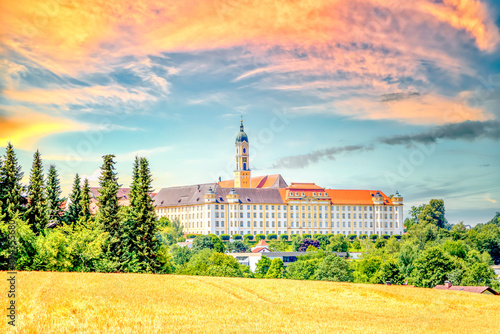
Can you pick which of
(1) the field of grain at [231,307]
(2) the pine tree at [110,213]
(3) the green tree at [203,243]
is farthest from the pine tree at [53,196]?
(3) the green tree at [203,243]

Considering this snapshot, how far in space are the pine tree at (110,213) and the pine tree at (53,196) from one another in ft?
44.5

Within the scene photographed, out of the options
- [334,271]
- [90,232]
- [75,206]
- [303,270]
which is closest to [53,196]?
[75,206]

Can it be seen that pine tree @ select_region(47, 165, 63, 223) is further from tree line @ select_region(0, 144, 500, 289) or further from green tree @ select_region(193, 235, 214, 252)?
green tree @ select_region(193, 235, 214, 252)

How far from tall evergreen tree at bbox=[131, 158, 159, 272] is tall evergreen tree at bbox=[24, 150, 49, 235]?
13.0 m

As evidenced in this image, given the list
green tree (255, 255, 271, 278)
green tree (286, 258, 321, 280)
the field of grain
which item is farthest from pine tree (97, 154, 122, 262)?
green tree (255, 255, 271, 278)

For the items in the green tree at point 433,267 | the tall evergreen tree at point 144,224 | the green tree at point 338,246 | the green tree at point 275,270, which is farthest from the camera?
the green tree at point 338,246

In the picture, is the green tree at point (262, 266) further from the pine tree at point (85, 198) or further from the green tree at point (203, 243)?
the pine tree at point (85, 198)

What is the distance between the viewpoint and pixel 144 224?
6931cm

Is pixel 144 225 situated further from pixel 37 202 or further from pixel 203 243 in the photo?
pixel 203 243

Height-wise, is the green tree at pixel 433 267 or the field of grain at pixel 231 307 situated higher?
the field of grain at pixel 231 307

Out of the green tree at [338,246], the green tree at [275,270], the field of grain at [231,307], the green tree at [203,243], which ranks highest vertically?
the field of grain at [231,307]

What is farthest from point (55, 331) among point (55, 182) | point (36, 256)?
point (55, 182)

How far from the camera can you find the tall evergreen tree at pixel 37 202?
74938mm

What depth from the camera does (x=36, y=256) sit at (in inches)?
2566
